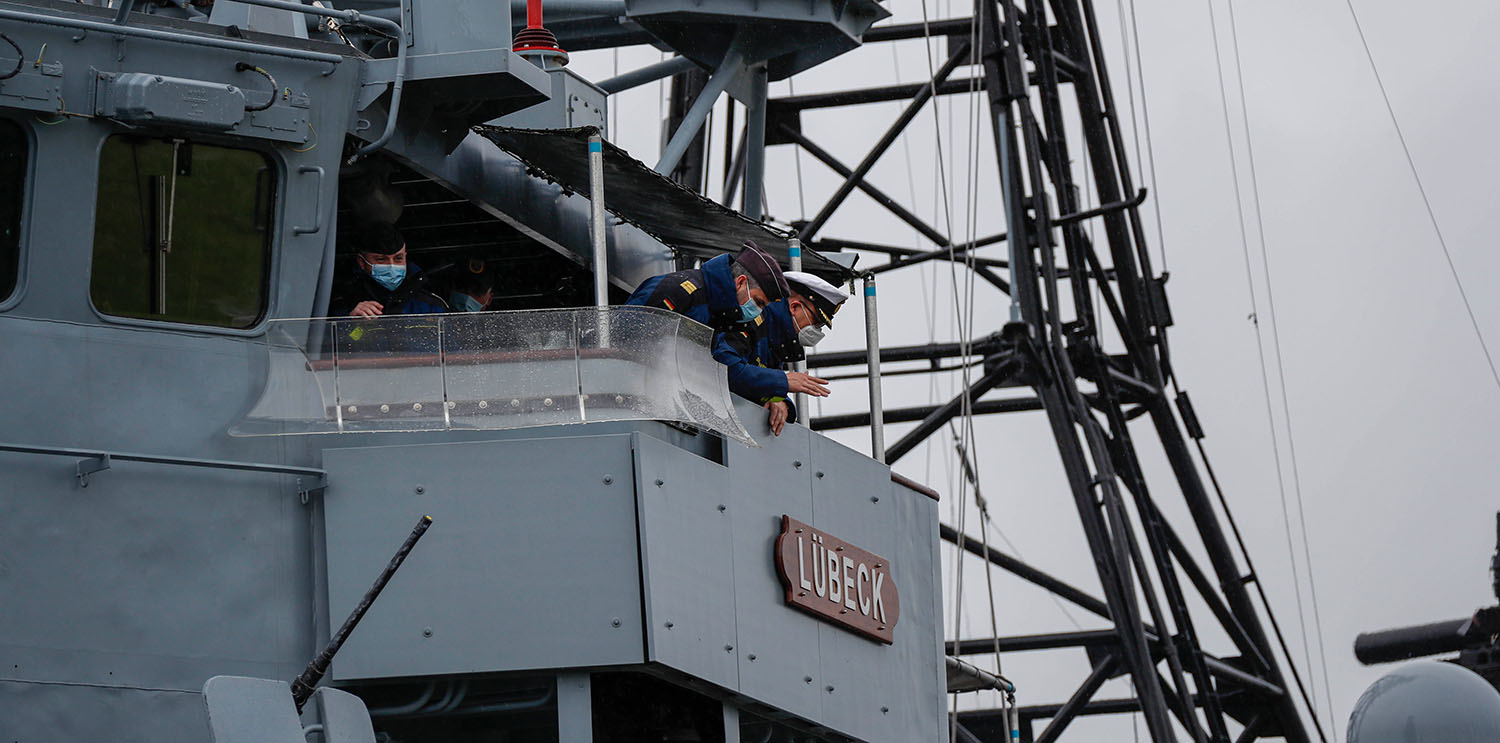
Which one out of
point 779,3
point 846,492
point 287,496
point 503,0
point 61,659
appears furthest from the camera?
point 779,3

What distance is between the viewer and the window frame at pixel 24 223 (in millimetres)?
9461

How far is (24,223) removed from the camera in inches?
374

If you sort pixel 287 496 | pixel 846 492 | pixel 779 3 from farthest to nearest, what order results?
pixel 779 3
pixel 846 492
pixel 287 496

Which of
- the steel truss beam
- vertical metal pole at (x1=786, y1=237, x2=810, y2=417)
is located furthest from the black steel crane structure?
vertical metal pole at (x1=786, y1=237, x2=810, y2=417)

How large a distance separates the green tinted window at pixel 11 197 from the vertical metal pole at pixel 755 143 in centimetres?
615

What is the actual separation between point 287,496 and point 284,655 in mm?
702

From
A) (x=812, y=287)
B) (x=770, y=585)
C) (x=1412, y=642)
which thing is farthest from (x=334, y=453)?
(x=1412, y=642)

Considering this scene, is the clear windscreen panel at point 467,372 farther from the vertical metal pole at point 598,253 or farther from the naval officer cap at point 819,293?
the naval officer cap at point 819,293

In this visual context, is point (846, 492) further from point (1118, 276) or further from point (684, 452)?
point (1118, 276)

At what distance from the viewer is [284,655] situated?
31.6 feet

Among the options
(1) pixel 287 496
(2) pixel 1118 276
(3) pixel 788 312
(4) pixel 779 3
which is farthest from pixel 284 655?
(2) pixel 1118 276

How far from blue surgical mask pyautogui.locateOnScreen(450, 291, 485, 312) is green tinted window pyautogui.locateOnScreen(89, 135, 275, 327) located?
1.40 m

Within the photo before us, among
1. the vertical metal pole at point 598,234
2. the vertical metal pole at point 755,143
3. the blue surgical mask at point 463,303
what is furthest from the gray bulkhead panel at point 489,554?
the vertical metal pole at point 755,143

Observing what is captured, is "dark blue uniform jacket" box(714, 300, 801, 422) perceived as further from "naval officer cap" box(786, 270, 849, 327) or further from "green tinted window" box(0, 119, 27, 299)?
"green tinted window" box(0, 119, 27, 299)
